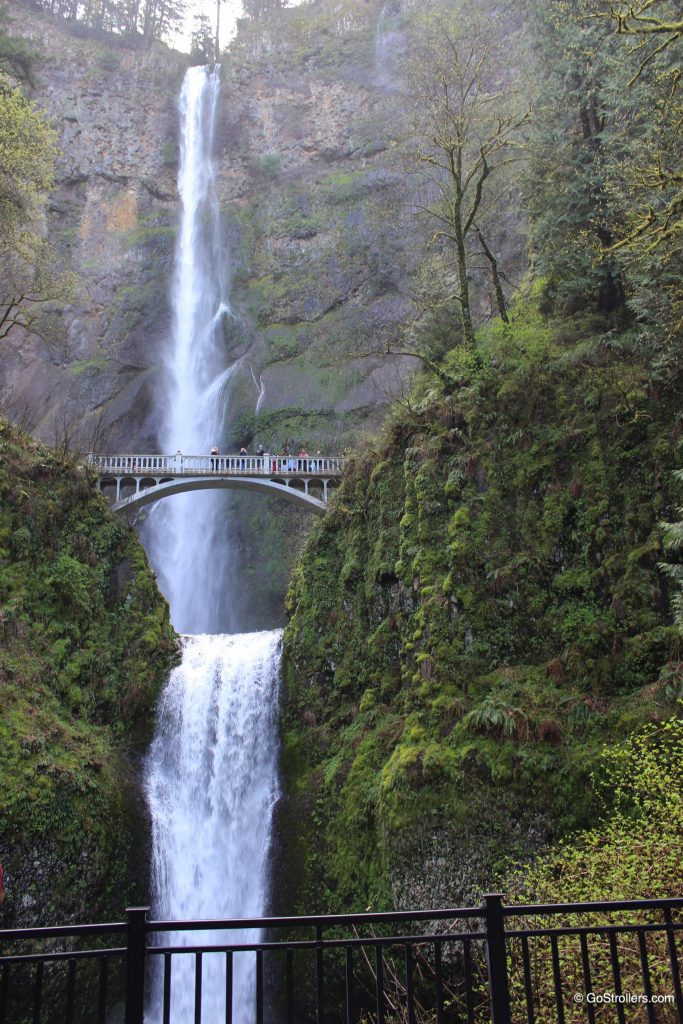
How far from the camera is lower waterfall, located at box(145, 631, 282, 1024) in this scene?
14.3 meters

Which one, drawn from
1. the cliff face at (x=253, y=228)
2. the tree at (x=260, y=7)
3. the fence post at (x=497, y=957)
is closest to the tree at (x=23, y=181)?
the cliff face at (x=253, y=228)

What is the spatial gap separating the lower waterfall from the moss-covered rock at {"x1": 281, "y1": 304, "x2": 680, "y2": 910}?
2.84ft

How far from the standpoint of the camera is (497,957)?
4.31 metres

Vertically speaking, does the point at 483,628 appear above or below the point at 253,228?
below

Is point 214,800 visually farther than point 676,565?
Yes

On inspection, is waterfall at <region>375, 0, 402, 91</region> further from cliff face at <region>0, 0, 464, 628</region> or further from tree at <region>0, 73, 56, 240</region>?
tree at <region>0, 73, 56, 240</region>

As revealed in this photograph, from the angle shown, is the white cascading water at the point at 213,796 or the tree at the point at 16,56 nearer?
the white cascading water at the point at 213,796

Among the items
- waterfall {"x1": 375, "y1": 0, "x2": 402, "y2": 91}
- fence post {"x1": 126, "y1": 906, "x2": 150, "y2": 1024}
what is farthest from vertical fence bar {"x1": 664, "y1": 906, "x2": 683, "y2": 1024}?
waterfall {"x1": 375, "y1": 0, "x2": 402, "y2": 91}

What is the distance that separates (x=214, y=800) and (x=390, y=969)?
720cm

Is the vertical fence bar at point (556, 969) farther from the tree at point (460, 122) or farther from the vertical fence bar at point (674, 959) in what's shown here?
the tree at point (460, 122)

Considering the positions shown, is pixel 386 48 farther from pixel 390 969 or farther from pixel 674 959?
pixel 674 959

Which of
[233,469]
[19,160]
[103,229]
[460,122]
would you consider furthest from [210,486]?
[103,229]

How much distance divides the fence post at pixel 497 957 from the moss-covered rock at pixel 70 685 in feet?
39.3

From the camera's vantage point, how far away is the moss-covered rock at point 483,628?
12.5 m
